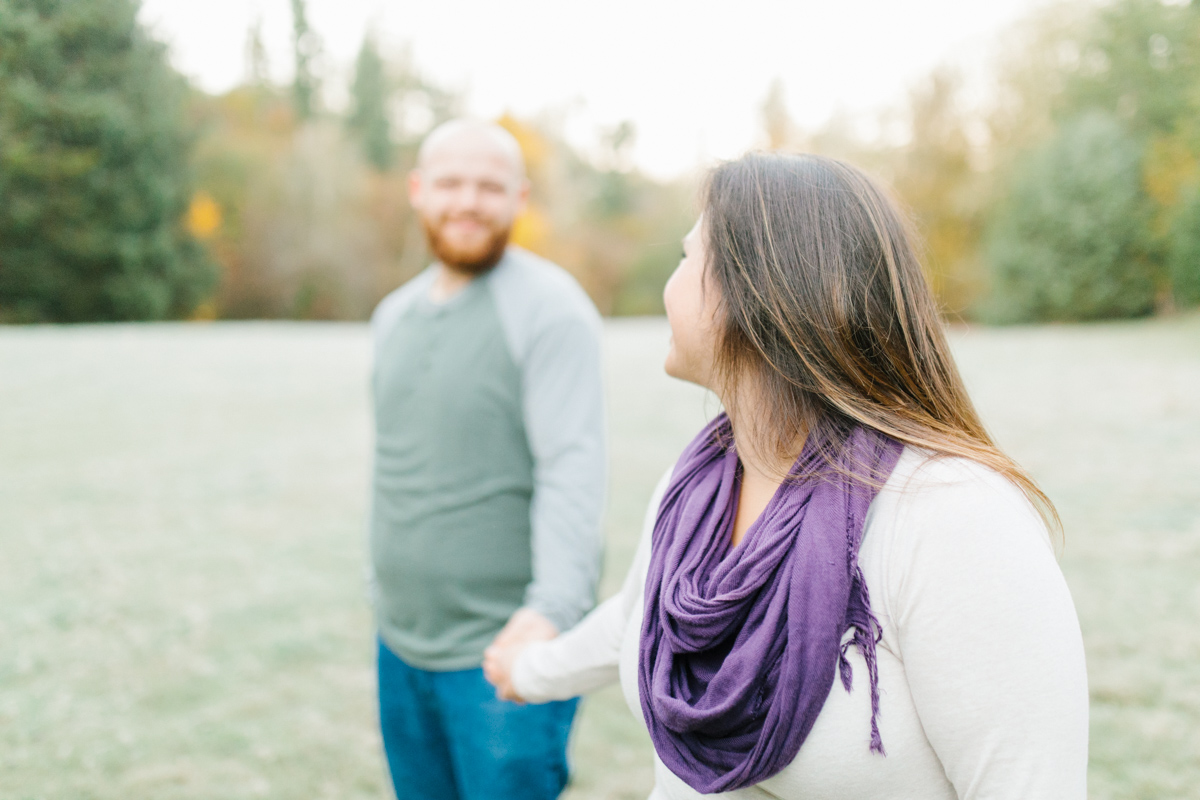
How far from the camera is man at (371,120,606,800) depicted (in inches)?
80.7

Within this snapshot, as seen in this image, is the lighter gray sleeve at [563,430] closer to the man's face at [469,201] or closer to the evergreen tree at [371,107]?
the man's face at [469,201]

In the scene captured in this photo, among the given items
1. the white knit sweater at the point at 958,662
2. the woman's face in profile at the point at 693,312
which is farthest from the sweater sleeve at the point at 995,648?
the woman's face in profile at the point at 693,312

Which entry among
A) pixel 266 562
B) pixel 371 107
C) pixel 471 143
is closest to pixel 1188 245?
pixel 471 143

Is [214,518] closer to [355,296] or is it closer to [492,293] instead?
[492,293]

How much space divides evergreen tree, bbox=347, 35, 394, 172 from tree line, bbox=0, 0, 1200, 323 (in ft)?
0.31

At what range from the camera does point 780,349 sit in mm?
1108

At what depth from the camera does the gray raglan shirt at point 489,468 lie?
211 centimetres

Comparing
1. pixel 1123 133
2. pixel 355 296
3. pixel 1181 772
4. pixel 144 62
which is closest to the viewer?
pixel 144 62

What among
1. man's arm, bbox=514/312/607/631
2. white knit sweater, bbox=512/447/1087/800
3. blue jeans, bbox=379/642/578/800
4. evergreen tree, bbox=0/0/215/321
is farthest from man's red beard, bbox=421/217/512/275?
white knit sweater, bbox=512/447/1087/800

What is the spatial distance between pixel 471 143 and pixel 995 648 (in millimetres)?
1941

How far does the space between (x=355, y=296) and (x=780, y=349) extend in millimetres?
26006

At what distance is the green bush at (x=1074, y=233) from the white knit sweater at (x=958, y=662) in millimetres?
7503

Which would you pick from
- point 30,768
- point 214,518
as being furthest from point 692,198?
point 214,518

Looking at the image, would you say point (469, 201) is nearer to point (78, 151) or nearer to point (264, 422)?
point (78, 151)
